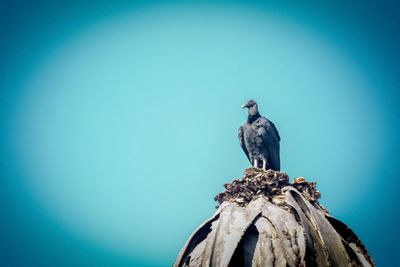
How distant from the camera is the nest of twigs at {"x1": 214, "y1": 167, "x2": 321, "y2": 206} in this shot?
4973 millimetres

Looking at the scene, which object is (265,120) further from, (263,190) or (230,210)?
(230,210)

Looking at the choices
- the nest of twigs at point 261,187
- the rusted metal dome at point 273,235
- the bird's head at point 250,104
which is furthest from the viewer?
the bird's head at point 250,104

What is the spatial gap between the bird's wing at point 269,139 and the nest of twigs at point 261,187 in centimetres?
235

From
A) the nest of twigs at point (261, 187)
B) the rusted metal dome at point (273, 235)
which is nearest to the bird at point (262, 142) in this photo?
the nest of twigs at point (261, 187)

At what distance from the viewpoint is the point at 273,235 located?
3.83 m

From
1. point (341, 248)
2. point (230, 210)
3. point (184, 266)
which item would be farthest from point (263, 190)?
point (184, 266)

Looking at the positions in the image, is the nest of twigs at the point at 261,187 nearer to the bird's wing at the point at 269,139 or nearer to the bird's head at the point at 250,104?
the bird's wing at the point at 269,139

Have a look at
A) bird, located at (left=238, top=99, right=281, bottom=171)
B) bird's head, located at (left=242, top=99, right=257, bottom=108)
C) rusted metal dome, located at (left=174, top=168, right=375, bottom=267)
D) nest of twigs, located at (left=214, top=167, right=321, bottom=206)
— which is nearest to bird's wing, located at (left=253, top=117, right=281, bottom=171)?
bird, located at (left=238, top=99, right=281, bottom=171)

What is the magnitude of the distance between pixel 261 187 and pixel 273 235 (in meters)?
1.31

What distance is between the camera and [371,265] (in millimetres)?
3537

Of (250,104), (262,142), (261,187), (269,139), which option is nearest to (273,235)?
(261,187)

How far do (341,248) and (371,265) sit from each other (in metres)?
0.56

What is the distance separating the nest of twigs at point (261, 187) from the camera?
196 inches

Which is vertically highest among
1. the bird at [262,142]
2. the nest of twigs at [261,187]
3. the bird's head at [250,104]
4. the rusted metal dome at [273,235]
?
the bird's head at [250,104]
